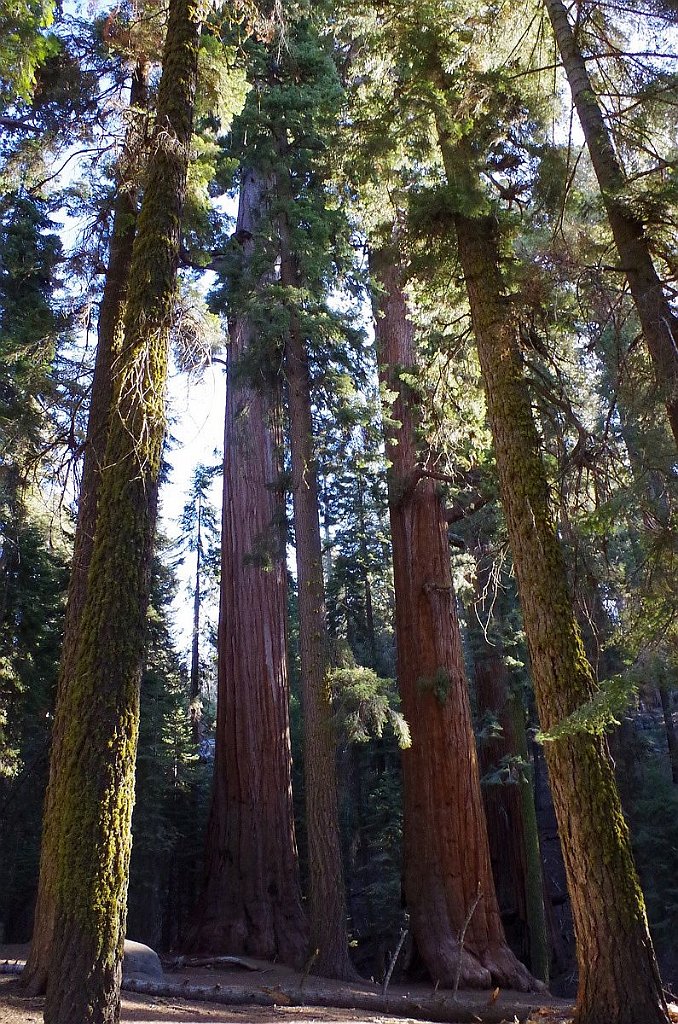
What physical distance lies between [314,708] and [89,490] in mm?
3681

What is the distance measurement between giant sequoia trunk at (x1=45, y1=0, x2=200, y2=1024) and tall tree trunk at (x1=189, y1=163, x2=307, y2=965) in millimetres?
4677

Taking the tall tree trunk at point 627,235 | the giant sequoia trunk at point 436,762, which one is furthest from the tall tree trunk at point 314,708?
the tall tree trunk at point 627,235

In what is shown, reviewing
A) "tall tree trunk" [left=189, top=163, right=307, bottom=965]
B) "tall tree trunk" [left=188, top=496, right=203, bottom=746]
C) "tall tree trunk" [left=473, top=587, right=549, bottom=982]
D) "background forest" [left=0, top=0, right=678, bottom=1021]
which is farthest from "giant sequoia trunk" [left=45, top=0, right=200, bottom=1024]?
"tall tree trunk" [left=188, top=496, right=203, bottom=746]

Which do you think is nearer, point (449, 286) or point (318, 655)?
point (449, 286)

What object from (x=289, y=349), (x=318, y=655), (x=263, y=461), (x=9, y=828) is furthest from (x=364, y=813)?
(x=289, y=349)

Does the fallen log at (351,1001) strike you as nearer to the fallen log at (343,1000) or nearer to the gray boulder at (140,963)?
the fallen log at (343,1000)

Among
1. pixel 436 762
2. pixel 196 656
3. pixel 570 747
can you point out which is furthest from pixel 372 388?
pixel 196 656

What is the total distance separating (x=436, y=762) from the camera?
10.1 metres

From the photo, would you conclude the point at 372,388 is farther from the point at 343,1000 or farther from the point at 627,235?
the point at 343,1000

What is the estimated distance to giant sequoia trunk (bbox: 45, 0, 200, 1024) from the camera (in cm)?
422

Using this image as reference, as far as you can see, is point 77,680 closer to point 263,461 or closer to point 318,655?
point 318,655

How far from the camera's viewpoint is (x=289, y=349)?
10.4 metres

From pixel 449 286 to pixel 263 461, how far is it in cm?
628

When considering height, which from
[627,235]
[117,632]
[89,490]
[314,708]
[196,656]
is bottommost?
[117,632]
